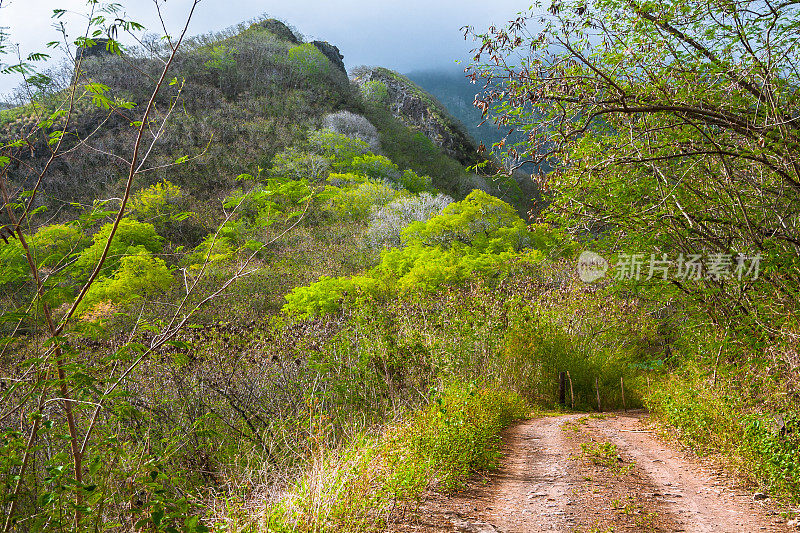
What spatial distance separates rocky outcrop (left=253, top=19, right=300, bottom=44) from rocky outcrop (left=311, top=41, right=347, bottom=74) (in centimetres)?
434

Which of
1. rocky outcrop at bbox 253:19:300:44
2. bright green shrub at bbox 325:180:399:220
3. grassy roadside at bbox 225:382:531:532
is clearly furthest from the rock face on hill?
grassy roadside at bbox 225:382:531:532

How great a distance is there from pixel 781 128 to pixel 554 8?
182 cm

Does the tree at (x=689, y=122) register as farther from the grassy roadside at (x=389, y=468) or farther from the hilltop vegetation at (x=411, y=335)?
the grassy roadside at (x=389, y=468)

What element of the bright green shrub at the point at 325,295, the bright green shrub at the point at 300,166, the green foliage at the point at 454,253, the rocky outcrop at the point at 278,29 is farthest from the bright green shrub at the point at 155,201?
the rocky outcrop at the point at 278,29

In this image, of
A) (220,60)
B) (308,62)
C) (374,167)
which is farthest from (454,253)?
(308,62)

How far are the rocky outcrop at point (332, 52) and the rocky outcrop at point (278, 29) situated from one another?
434 centimetres

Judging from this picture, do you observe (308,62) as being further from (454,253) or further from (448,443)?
(448,443)

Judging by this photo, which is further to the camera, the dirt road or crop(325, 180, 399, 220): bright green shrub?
crop(325, 180, 399, 220): bright green shrub

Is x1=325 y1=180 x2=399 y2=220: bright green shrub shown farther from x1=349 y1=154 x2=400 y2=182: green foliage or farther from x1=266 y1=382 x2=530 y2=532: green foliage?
x1=266 y1=382 x2=530 y2=532: green foliage

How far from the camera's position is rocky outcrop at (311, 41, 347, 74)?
61250 mm

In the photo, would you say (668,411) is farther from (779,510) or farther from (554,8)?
(554,8)

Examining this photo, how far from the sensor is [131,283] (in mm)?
15109

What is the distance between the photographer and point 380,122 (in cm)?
4900

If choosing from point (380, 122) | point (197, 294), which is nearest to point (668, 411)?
point (197, 294)
